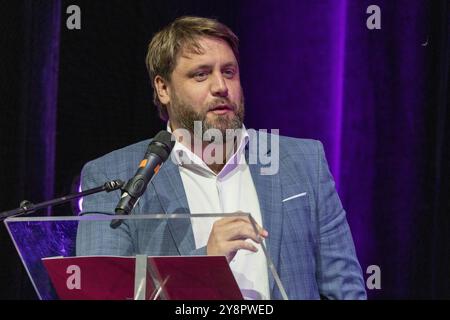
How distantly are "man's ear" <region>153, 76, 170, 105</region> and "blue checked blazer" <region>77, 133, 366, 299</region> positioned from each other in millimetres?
257

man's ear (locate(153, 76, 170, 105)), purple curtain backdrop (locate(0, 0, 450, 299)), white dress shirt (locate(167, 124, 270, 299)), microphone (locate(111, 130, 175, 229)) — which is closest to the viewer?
microphone (locate(111, 130, 175, 229))

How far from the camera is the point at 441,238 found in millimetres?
2777

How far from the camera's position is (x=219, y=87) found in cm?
234

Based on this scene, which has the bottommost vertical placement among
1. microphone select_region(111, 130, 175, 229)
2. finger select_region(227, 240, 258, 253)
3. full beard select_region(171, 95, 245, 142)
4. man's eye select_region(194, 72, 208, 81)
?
finger select_region(227, 240, 258, 253)

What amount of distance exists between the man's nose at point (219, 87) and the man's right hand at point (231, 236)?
0.88 m

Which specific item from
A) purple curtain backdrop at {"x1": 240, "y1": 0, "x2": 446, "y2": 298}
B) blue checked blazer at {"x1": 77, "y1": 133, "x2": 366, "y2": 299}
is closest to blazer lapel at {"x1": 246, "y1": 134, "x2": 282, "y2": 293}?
blue checked blazer at {"x1": 77, "y1": 133, "x2": 366, "y2": 299}

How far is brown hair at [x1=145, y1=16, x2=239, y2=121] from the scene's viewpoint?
2461 mm

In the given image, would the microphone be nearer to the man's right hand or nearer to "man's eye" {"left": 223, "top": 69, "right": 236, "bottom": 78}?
the man's right hand

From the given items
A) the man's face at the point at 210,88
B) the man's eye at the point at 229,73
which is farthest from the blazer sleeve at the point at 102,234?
the man's eye at the point at 229,73

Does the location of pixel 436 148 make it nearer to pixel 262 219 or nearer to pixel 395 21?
pixel 395 21

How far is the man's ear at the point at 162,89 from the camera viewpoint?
2591mm

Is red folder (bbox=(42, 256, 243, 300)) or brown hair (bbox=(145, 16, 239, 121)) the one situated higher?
brown hair (bbox=(145, 16, 239, 121))

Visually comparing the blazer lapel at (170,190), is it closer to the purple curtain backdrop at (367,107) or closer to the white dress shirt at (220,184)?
the white dress shirt at (220,184)
